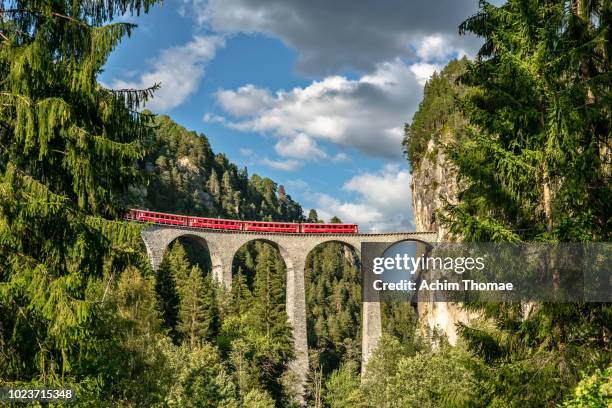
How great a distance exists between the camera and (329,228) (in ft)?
197

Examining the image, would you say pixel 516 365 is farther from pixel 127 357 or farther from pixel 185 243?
pixel 185 243

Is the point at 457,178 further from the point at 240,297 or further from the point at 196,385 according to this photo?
the point at 240,297

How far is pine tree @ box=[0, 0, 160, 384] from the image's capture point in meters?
8.20

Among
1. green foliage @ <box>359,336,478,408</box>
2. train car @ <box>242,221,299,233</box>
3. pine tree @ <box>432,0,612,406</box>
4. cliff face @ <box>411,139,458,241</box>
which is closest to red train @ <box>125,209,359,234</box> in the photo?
train car @ <box>242,221,299,233</box>

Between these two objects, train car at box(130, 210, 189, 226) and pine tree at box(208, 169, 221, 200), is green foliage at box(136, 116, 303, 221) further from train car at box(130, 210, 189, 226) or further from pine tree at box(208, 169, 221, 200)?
train car at box(130, 210, 189, 226)

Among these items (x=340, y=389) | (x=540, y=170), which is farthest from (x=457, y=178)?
(x=340, y=389)

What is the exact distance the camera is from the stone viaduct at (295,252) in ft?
176

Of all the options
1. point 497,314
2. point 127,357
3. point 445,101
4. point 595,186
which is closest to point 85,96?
point 497,314

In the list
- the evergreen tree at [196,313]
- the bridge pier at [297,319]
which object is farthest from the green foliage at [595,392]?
the bridge pier at [297,319]

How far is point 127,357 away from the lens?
23.9 m

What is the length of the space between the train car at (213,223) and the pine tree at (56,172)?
150 feet

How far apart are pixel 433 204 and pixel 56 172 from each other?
57367mm

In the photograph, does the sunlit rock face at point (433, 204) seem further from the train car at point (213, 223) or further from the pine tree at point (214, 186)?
the pine tree at point (214, 186)

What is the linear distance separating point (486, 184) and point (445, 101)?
60.1 m
